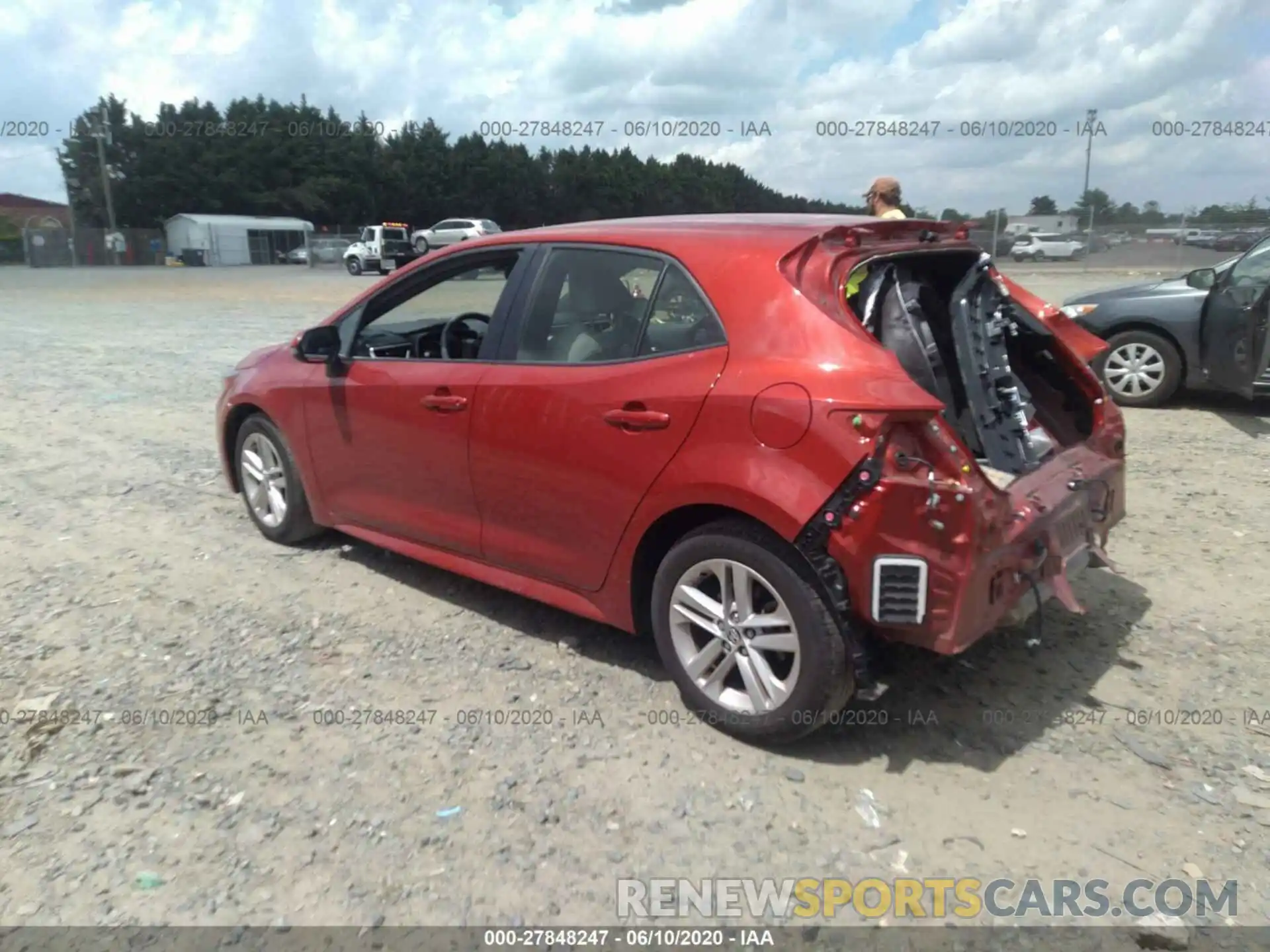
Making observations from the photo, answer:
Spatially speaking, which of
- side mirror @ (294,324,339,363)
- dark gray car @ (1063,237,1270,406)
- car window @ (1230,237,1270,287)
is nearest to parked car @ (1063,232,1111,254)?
dark gray car @ (1063,237,1270,406)

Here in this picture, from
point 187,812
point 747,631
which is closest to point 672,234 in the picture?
point 747,631

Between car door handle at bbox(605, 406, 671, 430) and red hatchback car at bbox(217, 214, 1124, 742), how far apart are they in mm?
11

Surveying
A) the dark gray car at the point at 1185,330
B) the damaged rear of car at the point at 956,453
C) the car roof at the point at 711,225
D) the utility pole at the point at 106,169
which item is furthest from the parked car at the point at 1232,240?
the utility pole at the point at 106,169

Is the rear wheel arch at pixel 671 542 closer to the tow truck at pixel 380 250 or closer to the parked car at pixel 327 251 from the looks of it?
the tow truck at pixel 380 250

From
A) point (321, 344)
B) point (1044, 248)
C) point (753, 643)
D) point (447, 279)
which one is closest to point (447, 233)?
point (1044, 248)

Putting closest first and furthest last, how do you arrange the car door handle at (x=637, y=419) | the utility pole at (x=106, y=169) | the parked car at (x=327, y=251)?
the car door handle at (x=637, y=419) → the parked car at (x=327, y=251) → the utility pole at (x=106, y=169)

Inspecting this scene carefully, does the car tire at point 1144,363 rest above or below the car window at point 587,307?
below

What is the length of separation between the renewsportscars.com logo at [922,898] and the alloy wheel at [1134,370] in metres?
6.97

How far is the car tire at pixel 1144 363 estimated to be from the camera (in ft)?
28.5

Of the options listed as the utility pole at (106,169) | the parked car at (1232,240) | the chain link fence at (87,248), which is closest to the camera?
the parked car at (1232,240)

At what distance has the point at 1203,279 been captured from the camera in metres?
8.40

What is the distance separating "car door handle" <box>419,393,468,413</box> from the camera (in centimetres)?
407

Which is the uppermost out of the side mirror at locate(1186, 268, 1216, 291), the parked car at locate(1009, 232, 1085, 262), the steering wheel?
the steering wheel

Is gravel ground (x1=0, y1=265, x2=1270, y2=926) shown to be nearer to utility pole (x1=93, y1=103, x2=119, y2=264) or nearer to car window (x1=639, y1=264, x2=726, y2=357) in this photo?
car window (x1=639, y1=264, x2=726, y2=357)
